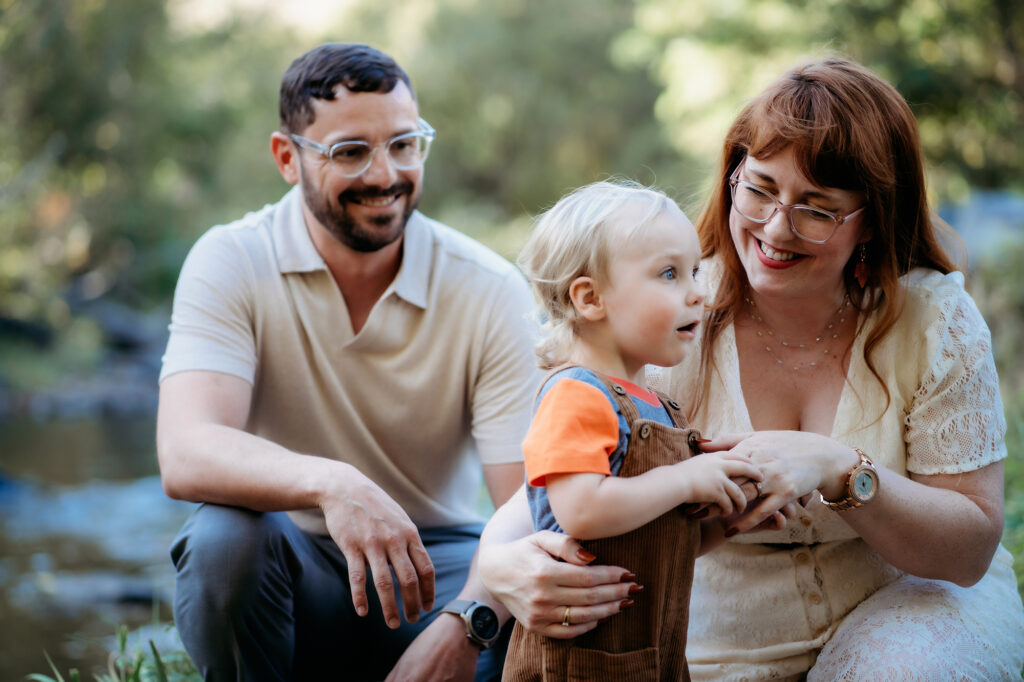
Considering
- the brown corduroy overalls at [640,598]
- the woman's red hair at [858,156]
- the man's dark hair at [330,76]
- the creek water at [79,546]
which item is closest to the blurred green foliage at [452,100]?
the woman's red hair at [858,156]

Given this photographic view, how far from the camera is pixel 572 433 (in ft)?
5.33

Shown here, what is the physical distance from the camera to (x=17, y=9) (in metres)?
14.2

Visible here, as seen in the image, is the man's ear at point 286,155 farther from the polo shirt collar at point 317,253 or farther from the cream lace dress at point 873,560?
the cream lace dress at point 873,560

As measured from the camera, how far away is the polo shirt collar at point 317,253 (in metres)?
2.66

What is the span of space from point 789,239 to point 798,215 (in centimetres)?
5

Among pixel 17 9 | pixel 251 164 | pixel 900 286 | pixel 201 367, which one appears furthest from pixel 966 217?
pixel 251 164

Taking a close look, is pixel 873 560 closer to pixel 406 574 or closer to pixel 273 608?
pixel 406 574

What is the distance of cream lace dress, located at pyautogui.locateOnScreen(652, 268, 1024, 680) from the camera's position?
2025 millimetres

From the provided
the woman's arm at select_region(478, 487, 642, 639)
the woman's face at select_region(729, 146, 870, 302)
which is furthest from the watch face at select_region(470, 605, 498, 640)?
the woman's face at select_region(729, 146, 870, 302)

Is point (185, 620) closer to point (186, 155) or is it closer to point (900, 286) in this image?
point (900, 286)

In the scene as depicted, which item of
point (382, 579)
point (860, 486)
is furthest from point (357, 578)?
point (860, 486)

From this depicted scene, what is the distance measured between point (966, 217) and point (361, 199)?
24.6ft

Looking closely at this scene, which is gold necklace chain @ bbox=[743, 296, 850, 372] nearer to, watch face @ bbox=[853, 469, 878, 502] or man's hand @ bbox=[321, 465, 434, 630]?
watch face @ bbox=[853, 469, 878, 502]

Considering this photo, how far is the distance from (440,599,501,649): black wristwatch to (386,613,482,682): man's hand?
14mm
